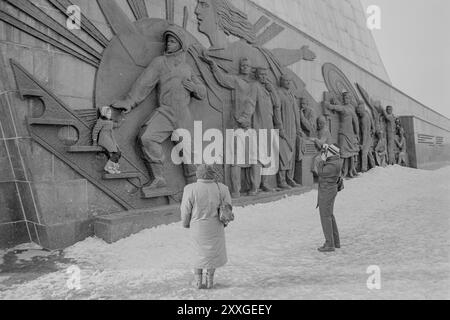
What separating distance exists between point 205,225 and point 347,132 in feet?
25.9

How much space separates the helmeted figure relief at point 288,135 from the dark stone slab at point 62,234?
4373mm

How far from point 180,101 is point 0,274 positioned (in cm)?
328

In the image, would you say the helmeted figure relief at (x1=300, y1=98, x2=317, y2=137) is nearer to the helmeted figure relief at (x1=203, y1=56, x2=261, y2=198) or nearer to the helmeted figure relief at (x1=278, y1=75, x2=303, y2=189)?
the helmeted figure relief at (x1=278, y1=75, x2=303, y2=189)

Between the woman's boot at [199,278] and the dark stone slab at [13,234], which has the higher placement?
the dark stone slab at [13,234]

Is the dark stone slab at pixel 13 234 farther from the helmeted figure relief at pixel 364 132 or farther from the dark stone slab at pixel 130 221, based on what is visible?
the helmeted figure relief at pixel 364 132

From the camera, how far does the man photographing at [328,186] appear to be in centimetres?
425

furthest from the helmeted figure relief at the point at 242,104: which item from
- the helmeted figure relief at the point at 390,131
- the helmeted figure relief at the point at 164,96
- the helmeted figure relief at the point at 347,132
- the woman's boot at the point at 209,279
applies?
the helmeted figure relief at the point at 390,131

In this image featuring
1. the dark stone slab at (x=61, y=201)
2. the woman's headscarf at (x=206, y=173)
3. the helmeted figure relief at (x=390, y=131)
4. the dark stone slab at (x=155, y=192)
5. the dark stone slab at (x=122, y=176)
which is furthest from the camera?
the helmeted figure relief at (x=390, y=131)

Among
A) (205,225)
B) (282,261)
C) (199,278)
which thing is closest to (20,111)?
(205,225)

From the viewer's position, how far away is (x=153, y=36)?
575 cm

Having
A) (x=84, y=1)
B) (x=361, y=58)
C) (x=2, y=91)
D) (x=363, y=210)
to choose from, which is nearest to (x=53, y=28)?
(x=84, y=1)

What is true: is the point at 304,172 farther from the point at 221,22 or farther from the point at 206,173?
the point at 206,173

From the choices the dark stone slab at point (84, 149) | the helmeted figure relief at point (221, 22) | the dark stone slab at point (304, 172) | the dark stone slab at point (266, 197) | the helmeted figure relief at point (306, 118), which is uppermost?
the helmeted figure relief at point (221, 22)
